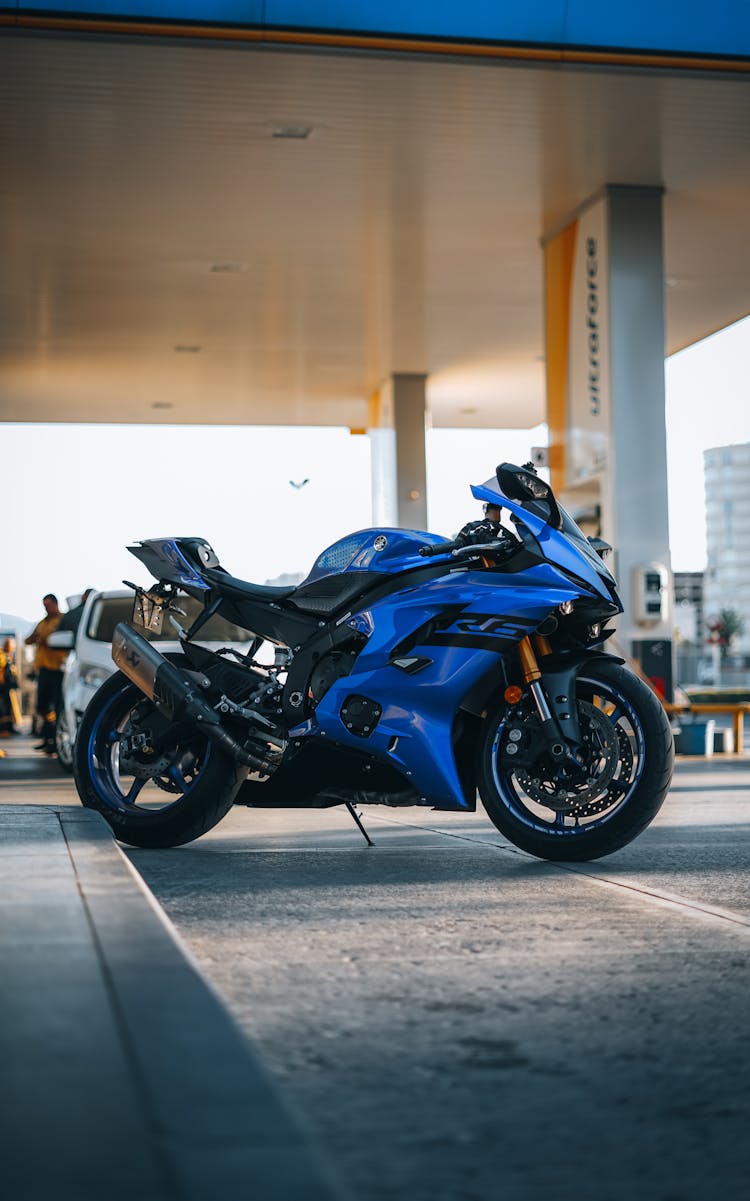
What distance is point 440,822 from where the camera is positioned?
8.44 metres

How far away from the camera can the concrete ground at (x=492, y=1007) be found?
2594mm

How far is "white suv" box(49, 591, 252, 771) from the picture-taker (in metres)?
12.4

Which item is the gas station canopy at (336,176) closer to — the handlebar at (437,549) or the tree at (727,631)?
the handlebar at (437,549)

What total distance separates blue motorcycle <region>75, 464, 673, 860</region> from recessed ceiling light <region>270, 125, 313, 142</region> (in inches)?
324

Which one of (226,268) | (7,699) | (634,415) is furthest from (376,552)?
(7,699)

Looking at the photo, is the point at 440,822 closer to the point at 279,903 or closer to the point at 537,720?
the point at 537,720

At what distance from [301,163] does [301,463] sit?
17.5m

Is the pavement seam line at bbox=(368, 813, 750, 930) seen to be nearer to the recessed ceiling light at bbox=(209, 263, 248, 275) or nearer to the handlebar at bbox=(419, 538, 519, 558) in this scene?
the handlebar at bbox=(419, 538, 519, 558)


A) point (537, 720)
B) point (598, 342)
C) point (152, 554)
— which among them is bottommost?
point (537, 720)

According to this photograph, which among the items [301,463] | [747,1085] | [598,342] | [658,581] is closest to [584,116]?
[598,342]

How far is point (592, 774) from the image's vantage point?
5992 mm

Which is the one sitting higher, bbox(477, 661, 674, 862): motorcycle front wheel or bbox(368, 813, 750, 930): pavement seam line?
bbox(477, 661, 674, 862): motorcycle front wheel

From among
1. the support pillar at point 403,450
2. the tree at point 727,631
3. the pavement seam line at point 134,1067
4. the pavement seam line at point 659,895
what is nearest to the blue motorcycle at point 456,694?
the pavement seam line at point 659,895

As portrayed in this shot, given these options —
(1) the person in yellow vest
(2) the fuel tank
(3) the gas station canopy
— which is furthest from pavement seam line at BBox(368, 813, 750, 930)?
(1) the person in yellow vest
